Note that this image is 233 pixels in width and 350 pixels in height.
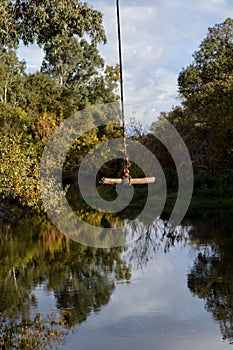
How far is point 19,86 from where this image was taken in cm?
4678

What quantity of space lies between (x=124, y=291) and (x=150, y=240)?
7329 mm

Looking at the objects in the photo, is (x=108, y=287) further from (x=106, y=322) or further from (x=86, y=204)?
(x=86, y=204)

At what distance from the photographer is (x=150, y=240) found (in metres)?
20.9

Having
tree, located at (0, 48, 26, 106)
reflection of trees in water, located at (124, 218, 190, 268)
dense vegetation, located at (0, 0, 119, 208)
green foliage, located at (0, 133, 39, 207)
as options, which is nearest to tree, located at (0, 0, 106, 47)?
dense vegetation, located at (0, 0, 119, 208)

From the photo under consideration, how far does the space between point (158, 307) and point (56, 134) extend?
22.1 metres

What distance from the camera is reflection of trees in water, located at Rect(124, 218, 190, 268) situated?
18.0 metres

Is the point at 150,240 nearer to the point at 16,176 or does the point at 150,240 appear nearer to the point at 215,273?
the point at 215,273

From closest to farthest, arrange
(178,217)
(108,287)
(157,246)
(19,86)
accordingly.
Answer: (108,287) < (157,246) < (178,217) < (19,86)

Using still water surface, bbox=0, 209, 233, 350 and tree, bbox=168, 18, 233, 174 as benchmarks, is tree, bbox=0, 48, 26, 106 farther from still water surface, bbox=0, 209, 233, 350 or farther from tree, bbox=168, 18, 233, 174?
still water surface, bbox=0, 209, 233, 350

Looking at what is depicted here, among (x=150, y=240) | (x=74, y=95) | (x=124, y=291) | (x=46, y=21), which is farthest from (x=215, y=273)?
(x=74, y=95)

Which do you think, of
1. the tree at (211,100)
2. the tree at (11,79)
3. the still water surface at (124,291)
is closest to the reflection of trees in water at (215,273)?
the still water surface at (124,291)

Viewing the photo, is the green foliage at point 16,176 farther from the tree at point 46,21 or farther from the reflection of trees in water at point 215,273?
the reflection of trees in water at point 215,273

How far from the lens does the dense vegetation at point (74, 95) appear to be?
494 inches

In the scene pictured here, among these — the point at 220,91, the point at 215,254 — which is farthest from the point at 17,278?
the point at 220,91
